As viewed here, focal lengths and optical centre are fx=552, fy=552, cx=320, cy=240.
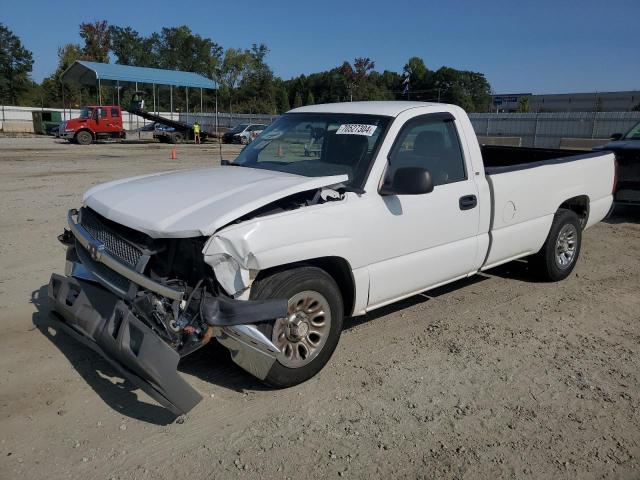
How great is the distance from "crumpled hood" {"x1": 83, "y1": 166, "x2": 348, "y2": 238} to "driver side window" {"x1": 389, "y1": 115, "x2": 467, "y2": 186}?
0.73 m

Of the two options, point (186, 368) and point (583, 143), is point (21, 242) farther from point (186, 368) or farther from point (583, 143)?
point (583, 143)

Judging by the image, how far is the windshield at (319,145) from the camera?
430cm

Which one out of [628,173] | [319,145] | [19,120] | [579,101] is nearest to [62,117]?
[19,120]

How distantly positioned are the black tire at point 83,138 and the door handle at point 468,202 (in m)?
31.5

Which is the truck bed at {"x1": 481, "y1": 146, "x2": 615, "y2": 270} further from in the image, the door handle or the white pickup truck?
the door handle

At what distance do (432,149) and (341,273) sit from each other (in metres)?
1.49

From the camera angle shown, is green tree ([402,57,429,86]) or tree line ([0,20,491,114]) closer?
tree line ([0,20,491,114])

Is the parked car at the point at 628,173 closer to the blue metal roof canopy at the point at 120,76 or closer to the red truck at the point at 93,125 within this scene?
the red truck at the point at 93,125

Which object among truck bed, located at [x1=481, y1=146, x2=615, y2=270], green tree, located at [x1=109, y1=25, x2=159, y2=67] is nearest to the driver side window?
truck bed, located at [x1=481, y1=146, x2=615, y2=270]

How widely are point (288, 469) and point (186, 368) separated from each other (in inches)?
54.1

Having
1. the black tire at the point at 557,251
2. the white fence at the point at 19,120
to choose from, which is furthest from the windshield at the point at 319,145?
the white fence at the point at 19,120

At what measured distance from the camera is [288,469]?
9.72ft

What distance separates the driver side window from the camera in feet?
14.5

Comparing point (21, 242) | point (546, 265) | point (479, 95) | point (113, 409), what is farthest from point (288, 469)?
point (479, 95)
